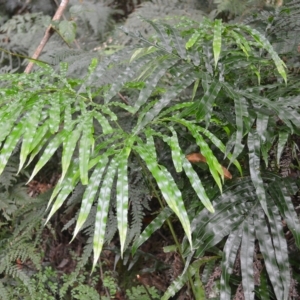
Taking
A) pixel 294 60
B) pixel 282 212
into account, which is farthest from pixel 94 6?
pixel 282 212

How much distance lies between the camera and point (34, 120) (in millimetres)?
1049

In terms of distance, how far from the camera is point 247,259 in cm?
117

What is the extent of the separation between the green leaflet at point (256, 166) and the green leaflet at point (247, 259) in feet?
0.44

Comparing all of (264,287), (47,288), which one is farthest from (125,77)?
(47,288)

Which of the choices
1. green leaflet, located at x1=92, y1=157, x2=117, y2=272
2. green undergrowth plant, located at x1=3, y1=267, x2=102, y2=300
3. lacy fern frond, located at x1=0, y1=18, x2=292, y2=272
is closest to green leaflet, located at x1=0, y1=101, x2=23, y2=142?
lacy fern frond, located at x1=0, y1=18, x2=292, y2=272

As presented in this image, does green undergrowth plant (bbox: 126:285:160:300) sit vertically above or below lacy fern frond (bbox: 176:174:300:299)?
below

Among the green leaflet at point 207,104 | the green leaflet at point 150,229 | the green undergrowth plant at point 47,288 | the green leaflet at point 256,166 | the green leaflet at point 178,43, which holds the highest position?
the green leaflet at point 178,43

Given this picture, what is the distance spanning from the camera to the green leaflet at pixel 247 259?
115 centimetres

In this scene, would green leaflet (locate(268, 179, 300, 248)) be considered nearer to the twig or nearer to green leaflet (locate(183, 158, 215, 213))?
green leaflet (locate(183, 158, 215, 213))

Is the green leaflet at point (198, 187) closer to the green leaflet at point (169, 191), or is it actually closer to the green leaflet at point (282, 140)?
the green leaflet at point (169, 191)

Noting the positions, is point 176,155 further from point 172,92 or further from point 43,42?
point 43,42

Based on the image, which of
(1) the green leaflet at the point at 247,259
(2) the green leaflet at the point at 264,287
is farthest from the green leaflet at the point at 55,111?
(2) the green leaflet at the point at 264,287

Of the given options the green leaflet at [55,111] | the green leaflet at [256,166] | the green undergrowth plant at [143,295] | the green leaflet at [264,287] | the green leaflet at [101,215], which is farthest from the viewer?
the green undergrowth plant at [143,295]

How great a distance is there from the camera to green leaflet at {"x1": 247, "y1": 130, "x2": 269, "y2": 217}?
113 cm
